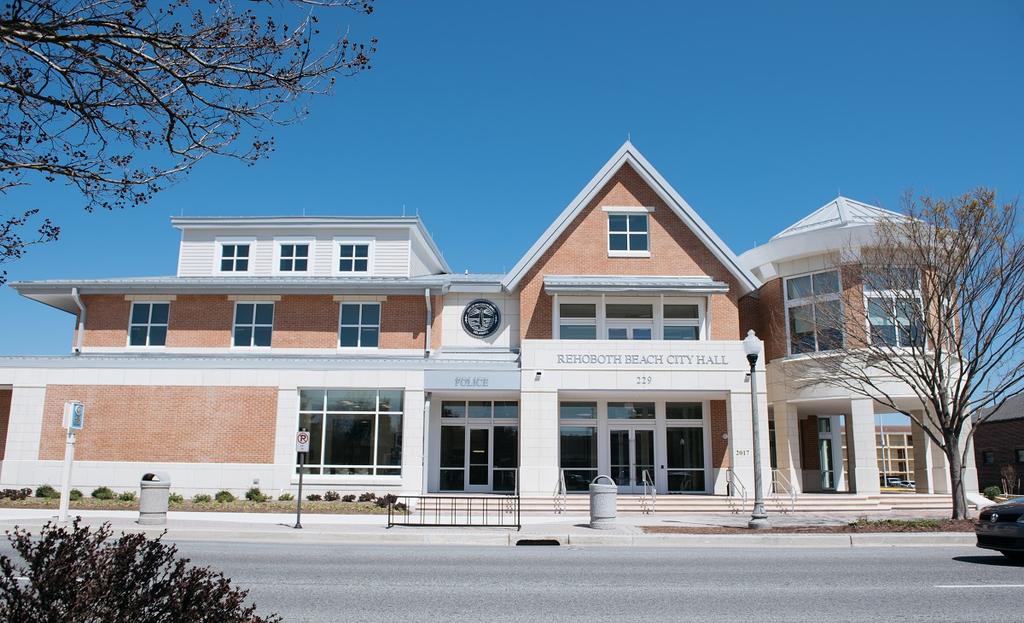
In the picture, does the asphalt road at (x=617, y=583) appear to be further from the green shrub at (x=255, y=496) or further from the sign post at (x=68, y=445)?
the green shrub at (x=255, y=496)

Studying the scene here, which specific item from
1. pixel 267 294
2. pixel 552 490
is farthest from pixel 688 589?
pixel 267 294

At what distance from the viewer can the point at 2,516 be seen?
67.8ft

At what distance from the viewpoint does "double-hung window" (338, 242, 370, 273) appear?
32375mm

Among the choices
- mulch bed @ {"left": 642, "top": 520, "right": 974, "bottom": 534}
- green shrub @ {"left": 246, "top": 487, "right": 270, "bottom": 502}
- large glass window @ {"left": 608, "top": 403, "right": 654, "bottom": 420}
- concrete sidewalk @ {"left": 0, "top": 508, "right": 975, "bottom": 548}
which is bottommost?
concrete sidewalk @ {"left": 0, "top": 508, "right": 975, "bottom": 548}

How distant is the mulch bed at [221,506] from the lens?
2316 centimetres

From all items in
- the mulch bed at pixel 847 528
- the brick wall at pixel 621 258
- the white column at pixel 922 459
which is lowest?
the mulch bed at pixel 847 528

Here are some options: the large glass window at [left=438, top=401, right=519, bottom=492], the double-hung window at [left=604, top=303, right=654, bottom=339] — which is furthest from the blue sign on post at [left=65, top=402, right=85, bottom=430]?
the double-hung window at [left=604, top=303, right=654, bottom=339]

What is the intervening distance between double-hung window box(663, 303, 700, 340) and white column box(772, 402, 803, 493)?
4.07 m

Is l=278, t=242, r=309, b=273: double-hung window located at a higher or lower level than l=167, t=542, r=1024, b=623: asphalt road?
higher

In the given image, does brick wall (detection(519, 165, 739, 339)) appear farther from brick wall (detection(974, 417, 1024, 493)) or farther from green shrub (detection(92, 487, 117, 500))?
brick wall (detection(974, 417, 1024, 493))

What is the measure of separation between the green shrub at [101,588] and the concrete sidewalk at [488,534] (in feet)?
37.9

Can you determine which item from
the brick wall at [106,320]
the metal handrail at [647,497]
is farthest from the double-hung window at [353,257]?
the metal handrail at [647,497]

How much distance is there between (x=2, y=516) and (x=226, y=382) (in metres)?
7.89

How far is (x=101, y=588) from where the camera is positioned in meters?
5.02
